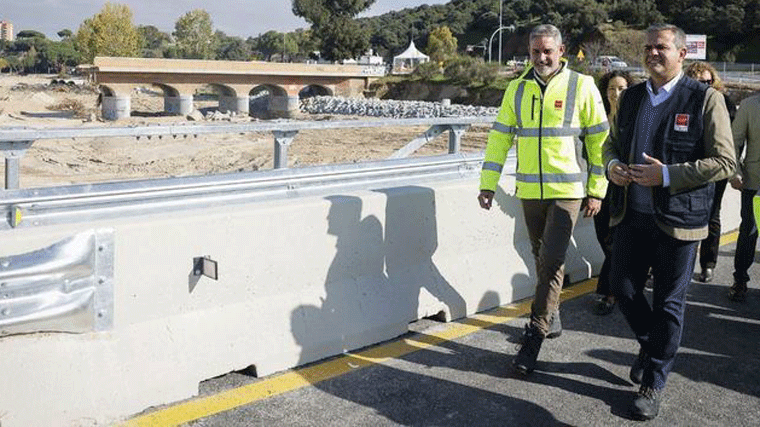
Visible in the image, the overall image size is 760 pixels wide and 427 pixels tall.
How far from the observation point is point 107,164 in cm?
3278

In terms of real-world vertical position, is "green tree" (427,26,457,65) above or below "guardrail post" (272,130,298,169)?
above

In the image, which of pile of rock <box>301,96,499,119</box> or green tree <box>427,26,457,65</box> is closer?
pile of rock <box>301,96,499,119</box>

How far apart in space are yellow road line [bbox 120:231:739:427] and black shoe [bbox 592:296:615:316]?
51cm

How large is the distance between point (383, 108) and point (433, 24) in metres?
103

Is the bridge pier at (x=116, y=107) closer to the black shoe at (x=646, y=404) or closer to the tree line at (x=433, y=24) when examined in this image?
the tree line at (x=433, y=24)

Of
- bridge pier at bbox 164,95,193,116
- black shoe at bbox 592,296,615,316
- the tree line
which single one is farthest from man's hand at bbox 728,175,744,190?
the tree line

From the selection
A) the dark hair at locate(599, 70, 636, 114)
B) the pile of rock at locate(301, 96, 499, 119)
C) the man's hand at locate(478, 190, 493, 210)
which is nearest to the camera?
the man's hand at locate(478, 190, 493, 210)

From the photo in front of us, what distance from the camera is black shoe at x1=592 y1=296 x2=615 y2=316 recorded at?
590 centimetres

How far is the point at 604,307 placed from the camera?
233 inches

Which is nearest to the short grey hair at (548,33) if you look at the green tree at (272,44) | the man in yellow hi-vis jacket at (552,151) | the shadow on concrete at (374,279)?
the man in yellow hi-vis jacket at (552,151)

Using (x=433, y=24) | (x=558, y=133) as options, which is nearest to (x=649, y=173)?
(x=558, y=133)

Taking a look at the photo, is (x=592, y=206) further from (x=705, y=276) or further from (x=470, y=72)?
(x=470, y=72)

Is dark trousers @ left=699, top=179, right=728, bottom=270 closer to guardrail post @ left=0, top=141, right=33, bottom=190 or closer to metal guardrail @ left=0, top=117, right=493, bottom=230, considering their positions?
metal guardrail @ left=0, top=117, right=493, bottom=230

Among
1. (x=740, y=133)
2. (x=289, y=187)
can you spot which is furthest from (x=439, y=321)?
(x=740, y=133)
